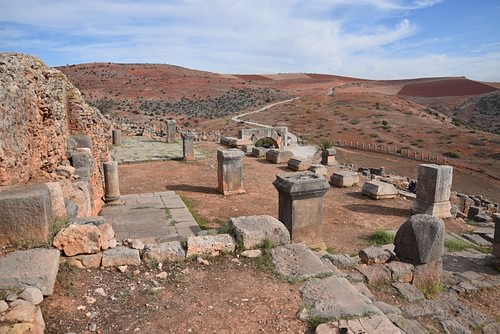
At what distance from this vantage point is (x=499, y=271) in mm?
6617

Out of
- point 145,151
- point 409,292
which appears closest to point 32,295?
point 409,292

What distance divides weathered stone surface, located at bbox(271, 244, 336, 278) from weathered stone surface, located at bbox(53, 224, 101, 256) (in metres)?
2.24

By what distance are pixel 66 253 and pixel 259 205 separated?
650cm

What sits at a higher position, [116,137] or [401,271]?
[116,137]

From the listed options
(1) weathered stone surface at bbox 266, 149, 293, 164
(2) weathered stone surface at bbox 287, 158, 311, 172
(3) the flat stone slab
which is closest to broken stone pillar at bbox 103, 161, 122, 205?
(3) the flat stone slab

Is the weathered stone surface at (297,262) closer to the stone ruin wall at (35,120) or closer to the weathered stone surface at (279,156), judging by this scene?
the stone ruin wall at (35,120)

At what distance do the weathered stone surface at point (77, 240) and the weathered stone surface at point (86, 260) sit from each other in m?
0.05

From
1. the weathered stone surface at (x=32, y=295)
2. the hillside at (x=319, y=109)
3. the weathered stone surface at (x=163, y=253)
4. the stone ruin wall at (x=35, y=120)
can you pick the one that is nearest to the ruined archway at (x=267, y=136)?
the hillside at (x=319, y=109)

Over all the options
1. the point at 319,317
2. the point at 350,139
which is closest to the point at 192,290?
the point at 319,317

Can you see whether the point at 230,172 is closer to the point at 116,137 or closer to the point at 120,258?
the point at 120,258

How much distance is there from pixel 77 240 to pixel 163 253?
1016mm

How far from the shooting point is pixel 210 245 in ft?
15.4

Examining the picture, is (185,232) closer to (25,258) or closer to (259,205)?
(259,205)

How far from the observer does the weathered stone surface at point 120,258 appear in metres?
4.25
